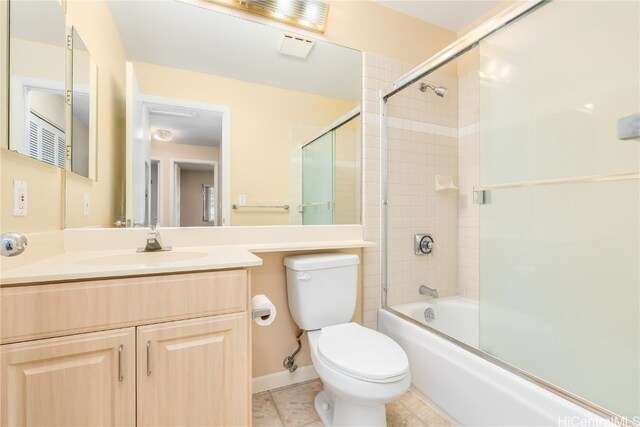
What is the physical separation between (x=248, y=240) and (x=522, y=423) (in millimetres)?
1387

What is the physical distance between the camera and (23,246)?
0.82 metres

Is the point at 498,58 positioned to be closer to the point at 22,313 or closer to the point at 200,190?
the point at 200,190

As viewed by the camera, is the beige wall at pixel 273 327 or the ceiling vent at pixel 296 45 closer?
the beige wall at pixel 273 327

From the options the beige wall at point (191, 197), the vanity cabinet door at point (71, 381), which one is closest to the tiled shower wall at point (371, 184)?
the beige wall at point (191, 197)

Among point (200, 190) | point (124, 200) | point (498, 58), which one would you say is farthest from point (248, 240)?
point (498, 58)

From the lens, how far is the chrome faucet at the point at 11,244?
0.78m

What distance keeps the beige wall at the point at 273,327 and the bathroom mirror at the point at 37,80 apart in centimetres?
99

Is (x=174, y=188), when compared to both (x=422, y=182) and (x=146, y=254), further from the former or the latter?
(x=422, y=182)

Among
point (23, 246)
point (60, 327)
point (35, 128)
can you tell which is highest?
point (35, 128)

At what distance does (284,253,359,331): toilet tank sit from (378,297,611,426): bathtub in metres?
0.39

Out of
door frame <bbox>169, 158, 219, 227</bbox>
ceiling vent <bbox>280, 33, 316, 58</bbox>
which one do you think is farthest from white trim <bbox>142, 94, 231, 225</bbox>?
ceiling vent <bbox>280, 33, 316, 58</bbox>

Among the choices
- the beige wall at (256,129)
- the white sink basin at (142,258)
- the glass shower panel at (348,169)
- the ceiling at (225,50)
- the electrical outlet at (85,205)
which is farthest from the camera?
the glass shower panel at (348,169)

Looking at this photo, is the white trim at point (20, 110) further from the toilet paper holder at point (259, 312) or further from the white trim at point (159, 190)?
the toilet paper holder at point (259, 312)

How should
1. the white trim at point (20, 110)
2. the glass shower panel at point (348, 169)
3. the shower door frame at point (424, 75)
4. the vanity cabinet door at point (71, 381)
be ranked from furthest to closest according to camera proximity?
the glass shower panel at point (348, 169), the shower door frame at point (424, 75), the white trim at point (20, 110), the vanity cabinet door at point (71, 381)
